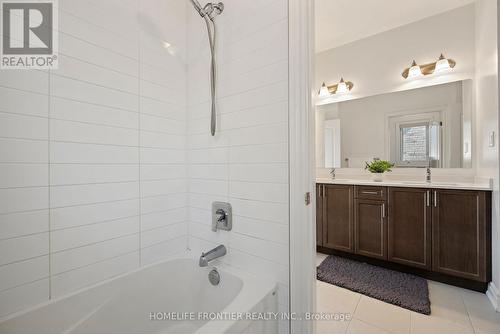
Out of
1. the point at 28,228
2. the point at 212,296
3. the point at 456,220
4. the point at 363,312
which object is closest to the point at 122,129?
the point at 28,228

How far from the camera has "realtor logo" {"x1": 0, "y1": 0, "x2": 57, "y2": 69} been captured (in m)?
0.86

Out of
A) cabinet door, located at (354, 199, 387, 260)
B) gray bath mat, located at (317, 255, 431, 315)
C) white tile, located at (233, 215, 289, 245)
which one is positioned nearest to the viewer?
white tile, located at (233, 215, 289, 245)

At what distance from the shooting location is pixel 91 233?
105 centimetres

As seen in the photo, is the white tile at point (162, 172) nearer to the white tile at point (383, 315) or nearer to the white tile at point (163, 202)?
the white tile at point (163, 202)

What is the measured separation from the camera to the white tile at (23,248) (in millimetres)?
825

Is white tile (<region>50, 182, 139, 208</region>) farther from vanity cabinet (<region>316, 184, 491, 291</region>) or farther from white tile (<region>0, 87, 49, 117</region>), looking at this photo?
vanity cabinet (<region>316, 184, 491, 291</region>)

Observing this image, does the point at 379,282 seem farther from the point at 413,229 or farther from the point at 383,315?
the point at 413,229

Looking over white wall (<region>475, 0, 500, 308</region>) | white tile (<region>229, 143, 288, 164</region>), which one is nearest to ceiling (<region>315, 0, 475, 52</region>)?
white wall (<region>475, 0, 500, 308</region>)

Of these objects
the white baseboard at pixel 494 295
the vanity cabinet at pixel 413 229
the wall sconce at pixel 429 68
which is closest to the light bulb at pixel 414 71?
the wall sconce at pixel 429 68

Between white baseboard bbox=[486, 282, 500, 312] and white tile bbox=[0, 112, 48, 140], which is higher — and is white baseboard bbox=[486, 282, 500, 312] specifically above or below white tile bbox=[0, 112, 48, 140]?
below

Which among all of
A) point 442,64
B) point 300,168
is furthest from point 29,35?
point 442,64

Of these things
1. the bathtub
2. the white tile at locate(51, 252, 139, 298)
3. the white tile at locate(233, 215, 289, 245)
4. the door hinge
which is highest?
the door hinge

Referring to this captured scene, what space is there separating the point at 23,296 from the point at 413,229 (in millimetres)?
2668

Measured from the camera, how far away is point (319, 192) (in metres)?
2.55
